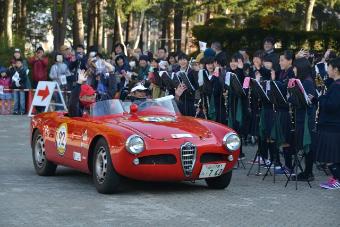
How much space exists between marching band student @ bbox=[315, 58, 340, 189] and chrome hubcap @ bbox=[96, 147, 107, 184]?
2859 mm

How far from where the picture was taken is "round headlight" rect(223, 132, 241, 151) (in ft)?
35.9

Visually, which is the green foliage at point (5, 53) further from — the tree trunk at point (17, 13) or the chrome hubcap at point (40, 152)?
the tree trunk at point (17, 13)

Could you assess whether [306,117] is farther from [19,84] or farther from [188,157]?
[19,84]

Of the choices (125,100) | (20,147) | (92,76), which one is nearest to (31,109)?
(92,76)

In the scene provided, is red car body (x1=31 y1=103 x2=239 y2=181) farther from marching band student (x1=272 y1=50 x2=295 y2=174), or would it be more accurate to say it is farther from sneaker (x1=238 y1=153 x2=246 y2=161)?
sneaker (x1=238 y1=153 x2=246 y2=161)

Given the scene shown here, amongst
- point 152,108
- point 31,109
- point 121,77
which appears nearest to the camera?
point 152,108

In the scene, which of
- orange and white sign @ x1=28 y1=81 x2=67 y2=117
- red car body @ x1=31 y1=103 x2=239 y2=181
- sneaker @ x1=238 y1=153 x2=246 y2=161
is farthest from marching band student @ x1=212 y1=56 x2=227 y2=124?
orange and white sign @ x1=28 y1=81 x2=67 y2=117

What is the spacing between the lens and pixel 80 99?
12500 mm

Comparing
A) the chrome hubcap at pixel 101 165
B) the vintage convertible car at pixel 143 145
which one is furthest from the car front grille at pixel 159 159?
the chrome hubcap at pixel 101 165

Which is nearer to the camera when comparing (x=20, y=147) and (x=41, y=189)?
(x=41, y=189)

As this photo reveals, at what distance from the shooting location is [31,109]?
2503 cm

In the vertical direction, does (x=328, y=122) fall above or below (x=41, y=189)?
above

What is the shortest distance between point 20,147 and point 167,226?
8.80 meters

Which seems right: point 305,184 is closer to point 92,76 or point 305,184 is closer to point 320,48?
point 92,76
